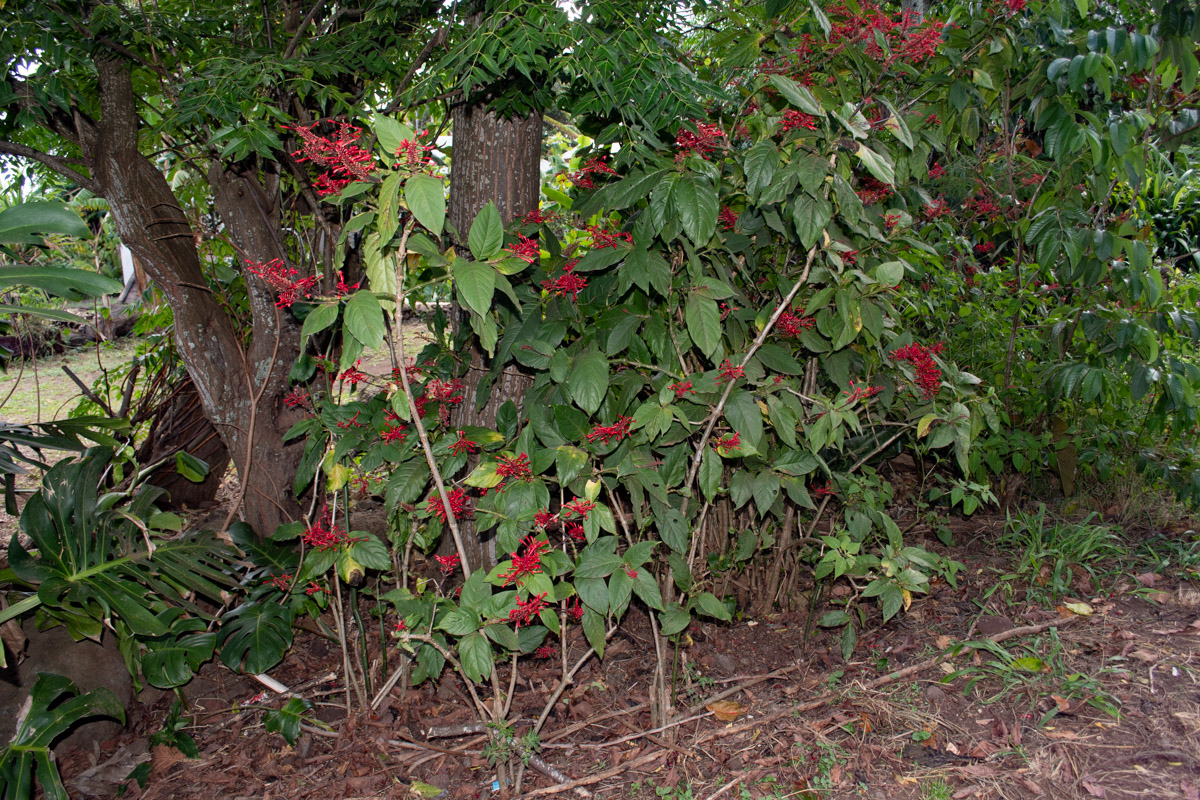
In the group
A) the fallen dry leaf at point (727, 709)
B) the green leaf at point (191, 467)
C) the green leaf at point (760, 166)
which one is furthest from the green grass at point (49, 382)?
the green leaf at point (760, 166)

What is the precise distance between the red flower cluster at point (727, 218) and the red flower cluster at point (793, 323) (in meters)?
0.27

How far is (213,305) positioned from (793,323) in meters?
2.06

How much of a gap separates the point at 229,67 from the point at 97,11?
0.52 meters

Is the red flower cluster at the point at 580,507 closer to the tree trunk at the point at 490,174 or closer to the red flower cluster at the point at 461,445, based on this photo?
the red flower cluster at the point at 461,445

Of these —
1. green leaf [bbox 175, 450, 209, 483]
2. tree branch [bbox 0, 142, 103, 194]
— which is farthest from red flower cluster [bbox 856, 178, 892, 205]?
tree branch [bbox 0, 142, 103, 194]

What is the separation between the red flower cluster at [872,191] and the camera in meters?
2.16

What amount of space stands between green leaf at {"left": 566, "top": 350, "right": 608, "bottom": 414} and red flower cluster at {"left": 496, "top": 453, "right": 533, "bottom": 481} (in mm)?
190

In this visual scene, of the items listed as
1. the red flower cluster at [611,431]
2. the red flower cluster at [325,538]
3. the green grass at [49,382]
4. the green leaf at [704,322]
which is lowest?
the green grass at [49,382]

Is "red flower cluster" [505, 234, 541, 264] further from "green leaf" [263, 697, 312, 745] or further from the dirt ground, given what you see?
"green leaf" [263, 697, 312, 745]

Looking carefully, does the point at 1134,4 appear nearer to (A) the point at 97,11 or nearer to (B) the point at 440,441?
(B) the point at 440,441

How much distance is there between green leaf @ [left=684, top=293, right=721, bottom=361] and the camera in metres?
1.79

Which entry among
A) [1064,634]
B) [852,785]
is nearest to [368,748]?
[852,785]

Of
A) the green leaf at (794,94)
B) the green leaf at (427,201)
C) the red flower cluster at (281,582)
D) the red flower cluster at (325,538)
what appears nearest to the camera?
the green leaf at (427,201)

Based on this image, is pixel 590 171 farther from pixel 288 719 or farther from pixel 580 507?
pixel 288 719
